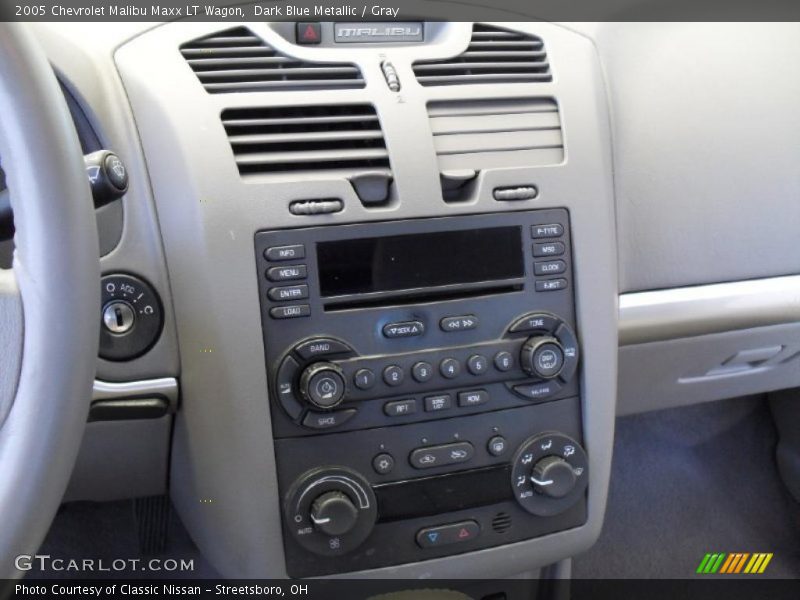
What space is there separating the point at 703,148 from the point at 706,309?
0.21 meters

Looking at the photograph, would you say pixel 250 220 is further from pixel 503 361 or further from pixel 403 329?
pixel 503 361

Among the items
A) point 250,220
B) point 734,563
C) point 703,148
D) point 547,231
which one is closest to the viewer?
point 250,220

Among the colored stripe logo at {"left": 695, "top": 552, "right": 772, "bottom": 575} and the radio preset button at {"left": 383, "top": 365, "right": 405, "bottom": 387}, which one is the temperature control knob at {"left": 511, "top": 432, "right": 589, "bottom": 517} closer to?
the radio preset button at {"left": 383, "top": 365, "right": 405, "bottom": 387}

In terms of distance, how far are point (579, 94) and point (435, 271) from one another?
0.88 feet

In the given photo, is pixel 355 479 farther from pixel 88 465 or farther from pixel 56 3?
pixel 56 3

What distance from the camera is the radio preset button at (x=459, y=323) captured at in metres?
0.88

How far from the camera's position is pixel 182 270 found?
0.83m

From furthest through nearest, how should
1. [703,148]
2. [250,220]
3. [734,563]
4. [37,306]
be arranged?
[734,563]
[703,148]
[250,220]
[37,306]

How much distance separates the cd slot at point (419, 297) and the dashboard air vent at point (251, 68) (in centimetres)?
22

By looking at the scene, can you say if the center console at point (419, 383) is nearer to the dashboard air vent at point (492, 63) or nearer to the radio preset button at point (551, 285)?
the radio preset button at point (551, 285)

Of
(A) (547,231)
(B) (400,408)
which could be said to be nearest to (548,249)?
(A) (547,231)

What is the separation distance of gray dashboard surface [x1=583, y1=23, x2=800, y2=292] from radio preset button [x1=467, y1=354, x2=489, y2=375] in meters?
0.28

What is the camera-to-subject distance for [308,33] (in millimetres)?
883

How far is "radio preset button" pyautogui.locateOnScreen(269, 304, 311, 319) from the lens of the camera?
830 mm
